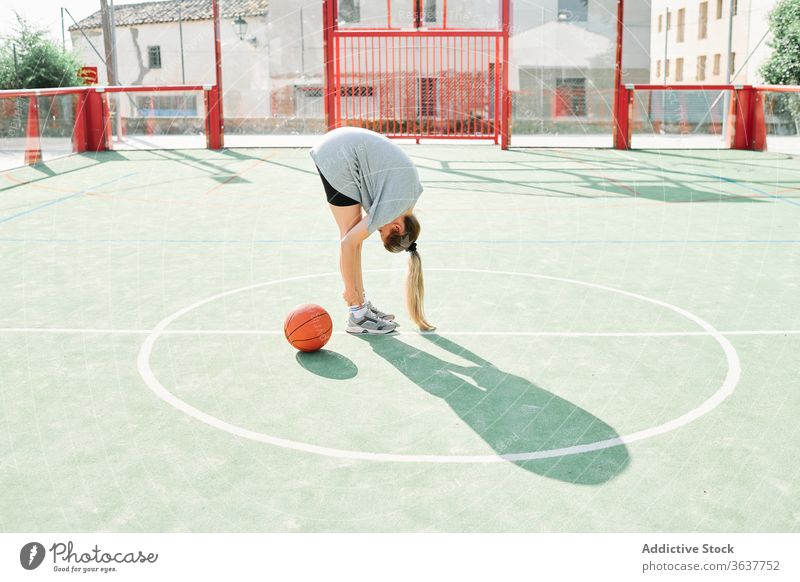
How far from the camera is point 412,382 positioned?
16.4 ft

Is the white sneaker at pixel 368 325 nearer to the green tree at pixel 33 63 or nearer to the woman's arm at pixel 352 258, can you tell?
the woman's arm at pixel 352 258

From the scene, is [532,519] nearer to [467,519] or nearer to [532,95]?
[467,519]

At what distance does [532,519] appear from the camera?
339 centimetres

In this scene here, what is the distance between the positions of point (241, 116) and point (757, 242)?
102 feet

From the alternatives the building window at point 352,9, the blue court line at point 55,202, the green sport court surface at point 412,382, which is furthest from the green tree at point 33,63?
the green sport court surface at point 412,382

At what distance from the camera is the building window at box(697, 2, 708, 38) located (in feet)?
126

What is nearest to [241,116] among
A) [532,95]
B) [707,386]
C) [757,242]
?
[532,95]

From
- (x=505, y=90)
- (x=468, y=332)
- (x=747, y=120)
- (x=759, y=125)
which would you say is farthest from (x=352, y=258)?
(x=747, y=120)

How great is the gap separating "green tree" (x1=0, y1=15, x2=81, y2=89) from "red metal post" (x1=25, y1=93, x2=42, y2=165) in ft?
43.7

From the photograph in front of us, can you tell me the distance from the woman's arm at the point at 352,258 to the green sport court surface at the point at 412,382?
0.28 metres

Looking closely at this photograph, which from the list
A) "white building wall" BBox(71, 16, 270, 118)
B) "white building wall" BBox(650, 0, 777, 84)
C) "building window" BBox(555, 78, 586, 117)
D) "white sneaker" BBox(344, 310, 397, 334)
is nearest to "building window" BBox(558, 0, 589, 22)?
"building window" BBox(555, 78, 586, 117)

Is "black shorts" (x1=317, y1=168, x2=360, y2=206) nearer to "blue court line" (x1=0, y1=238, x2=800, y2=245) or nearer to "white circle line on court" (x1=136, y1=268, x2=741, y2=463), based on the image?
"white circle line on court" (x1=136, y1=268, x2=741, y2=463)

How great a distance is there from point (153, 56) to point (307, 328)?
152ft
